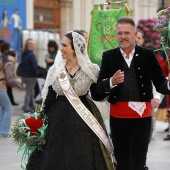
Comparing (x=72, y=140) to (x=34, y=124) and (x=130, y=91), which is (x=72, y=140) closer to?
(x=34, y=124)

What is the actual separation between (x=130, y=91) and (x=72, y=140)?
2.58ft

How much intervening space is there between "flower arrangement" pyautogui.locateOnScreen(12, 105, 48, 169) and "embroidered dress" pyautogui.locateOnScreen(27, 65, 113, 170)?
8cm

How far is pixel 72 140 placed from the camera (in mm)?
5238

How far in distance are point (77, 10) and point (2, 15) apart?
684 cm

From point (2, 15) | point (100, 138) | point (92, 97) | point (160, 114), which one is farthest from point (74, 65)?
point (2, 15)

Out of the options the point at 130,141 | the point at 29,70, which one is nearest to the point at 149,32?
the point at 29,70

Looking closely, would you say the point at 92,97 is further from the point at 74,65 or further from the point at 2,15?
the point at 2,15

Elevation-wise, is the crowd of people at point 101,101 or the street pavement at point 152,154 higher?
the crowd of people at point 101,101

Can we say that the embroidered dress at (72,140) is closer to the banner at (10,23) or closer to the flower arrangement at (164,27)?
the flower arrangement at (164,27)

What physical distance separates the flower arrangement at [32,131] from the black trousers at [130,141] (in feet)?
2.50

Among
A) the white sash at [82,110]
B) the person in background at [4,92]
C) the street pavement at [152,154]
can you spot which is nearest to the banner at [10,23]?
the person in background at [4,92]

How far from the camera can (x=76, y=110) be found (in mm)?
5250

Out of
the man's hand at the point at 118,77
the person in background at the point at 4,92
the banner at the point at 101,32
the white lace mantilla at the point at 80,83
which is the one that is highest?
the banner at the point at 101,32

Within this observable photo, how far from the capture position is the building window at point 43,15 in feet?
84.2
